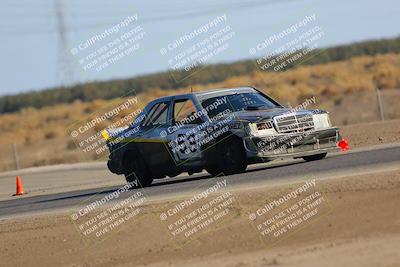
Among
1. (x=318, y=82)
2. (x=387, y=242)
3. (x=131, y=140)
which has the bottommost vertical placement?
(x=318, y=82)

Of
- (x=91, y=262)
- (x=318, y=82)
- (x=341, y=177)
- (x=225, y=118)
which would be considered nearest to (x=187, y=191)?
(x=225, y=118)

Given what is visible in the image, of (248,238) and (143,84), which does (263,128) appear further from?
(143,84)

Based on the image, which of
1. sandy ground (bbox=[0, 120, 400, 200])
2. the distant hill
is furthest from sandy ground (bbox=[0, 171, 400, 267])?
the distant hill

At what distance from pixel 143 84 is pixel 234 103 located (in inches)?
3283

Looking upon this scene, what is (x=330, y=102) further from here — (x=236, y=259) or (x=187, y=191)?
(x=236, y=259)

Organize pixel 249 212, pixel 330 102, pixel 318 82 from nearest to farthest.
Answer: pixel 249 212, pixel 330 102, pixel 318 82

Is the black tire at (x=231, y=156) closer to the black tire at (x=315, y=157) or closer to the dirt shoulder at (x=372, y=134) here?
the black tire at (x=315, y=157)

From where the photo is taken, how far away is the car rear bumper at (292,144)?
17984 mm

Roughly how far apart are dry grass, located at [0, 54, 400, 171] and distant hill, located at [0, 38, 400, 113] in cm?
455

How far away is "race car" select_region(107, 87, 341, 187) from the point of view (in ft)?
59.6

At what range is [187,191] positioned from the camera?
56.3 feet

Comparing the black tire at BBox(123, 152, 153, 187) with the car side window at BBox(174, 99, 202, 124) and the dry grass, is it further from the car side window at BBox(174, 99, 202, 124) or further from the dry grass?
the dry grass

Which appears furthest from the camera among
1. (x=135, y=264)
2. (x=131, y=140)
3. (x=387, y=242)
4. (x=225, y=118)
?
(x=131, y=140)

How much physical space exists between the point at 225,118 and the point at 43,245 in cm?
534
